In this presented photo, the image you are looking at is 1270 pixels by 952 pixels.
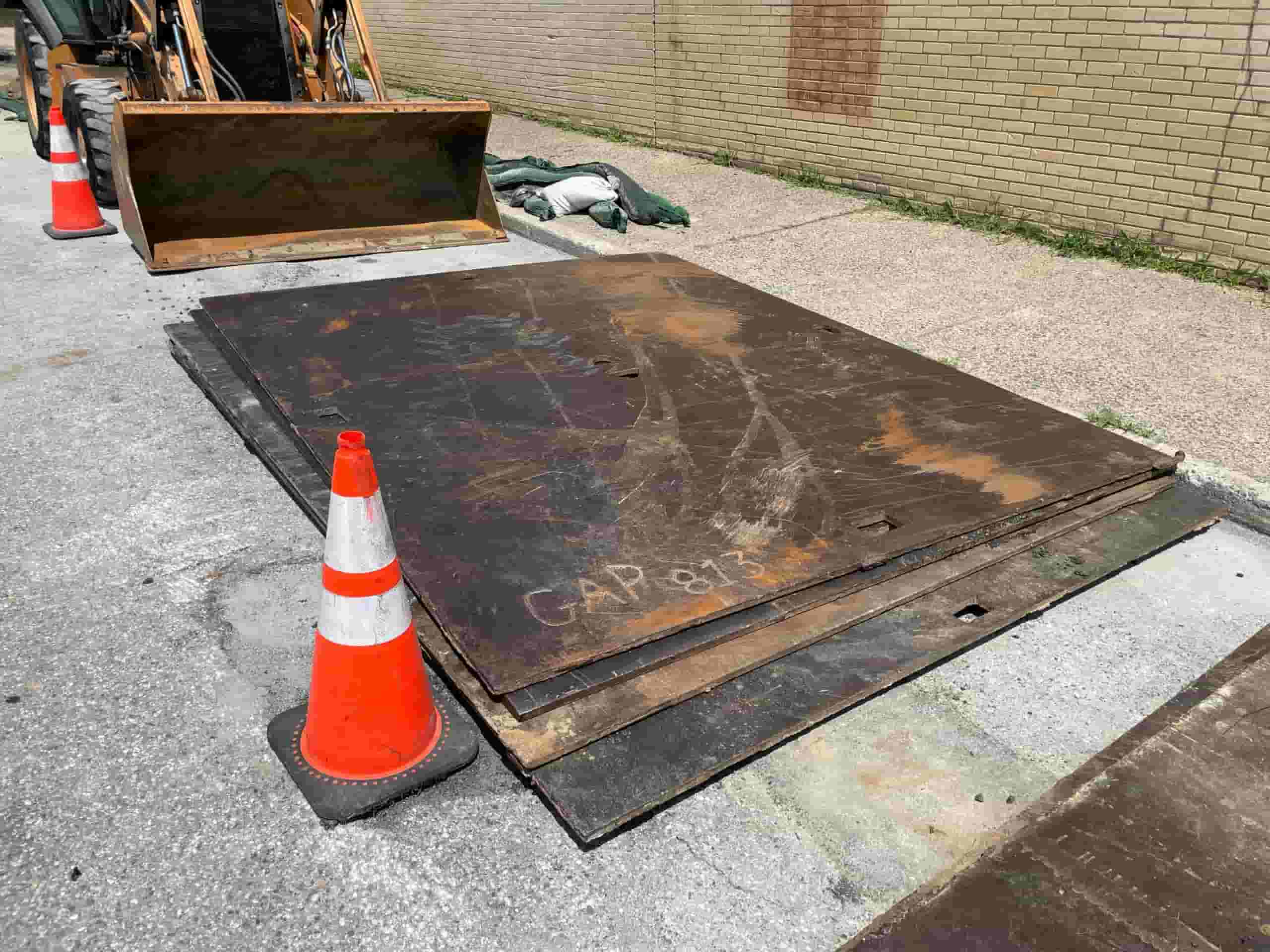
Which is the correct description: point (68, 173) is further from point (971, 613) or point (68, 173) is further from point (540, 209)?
point (971, 613)

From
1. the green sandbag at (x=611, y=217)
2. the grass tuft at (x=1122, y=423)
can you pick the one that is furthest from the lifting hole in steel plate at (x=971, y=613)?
the green sandbag at (x=611, y=217)

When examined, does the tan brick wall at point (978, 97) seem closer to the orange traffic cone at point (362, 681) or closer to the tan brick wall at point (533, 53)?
the tan brick wall at point (533, 53)

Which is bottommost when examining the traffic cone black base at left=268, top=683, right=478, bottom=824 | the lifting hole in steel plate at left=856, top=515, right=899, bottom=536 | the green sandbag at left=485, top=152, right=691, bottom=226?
the traffic cone black base at left=268, top=683, right=478, bottom=824

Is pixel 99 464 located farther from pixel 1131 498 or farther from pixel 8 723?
pixel 1131 498

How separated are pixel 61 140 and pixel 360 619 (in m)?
5.92

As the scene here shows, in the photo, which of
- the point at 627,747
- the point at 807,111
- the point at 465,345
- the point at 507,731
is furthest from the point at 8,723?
the point at 807,111

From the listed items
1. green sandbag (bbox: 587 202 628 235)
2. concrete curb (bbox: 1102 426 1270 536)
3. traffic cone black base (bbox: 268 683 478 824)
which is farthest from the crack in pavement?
traffic cone black base (bbox: 268 683 478 824)

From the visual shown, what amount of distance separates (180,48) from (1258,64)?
21.2 feet

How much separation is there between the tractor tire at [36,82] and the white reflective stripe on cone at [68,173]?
2259mm

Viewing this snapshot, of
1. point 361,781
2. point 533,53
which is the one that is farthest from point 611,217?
point 361,781

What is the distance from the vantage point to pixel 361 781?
2.21 m

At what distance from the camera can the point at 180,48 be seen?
246 inches

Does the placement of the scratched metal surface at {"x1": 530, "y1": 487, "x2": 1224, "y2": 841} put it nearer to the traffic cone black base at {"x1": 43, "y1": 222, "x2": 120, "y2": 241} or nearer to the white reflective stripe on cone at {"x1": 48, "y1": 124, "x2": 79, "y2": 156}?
the traffic cone black base at {"x1": 43, "y1": 222, "x2": 120, "y2": 241}

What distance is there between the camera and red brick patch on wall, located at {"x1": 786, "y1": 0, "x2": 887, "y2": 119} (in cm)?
773
